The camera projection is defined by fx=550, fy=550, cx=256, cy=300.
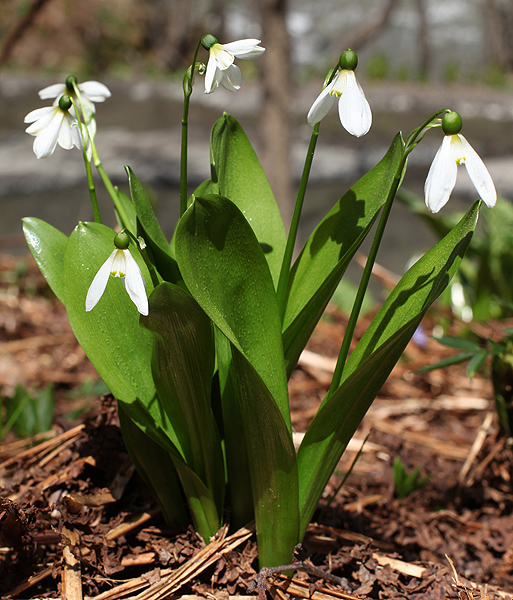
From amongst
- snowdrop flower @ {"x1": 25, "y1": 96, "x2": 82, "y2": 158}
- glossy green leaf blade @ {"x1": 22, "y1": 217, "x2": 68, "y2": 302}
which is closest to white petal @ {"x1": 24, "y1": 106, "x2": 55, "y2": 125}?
snowdrop flower @ {"x1": 25, "y1": 96, "x2": 82, "y2": 158}

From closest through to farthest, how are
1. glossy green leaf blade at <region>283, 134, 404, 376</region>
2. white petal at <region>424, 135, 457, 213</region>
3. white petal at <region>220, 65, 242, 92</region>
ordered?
white petal at <region>424, 135, 457, 213</region>
white petal at <region>220, 65, 242, 92</region>
glossy green leaf blade at <region>283, 134, 404, 376</region>

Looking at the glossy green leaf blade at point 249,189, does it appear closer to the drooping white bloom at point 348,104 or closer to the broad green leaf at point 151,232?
the broad green leaf at point 151,232

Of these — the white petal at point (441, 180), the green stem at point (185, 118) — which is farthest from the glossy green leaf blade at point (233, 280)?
the white petal at point (441, 180)

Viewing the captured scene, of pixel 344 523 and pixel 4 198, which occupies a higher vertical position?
pixel 4 198

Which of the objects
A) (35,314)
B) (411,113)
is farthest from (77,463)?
(411,113)

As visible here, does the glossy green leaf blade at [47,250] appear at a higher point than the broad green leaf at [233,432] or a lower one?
higher

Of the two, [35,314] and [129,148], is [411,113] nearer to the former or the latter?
[129,148]

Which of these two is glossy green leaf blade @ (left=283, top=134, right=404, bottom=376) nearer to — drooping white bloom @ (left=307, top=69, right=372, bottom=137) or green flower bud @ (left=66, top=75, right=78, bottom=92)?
drooping white bloom @ (left=307, top=69, right=372, bottom=137)
